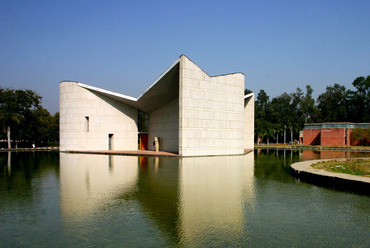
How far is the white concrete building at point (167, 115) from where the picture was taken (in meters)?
26.3

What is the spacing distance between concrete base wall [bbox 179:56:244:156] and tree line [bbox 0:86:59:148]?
2812 centimetres

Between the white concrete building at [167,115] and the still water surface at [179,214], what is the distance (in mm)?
14087

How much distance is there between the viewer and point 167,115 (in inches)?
1336

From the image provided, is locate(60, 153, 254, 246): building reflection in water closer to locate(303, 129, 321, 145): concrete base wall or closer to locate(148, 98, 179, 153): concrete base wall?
locate(148, 98, 179, 153): concrete base wall

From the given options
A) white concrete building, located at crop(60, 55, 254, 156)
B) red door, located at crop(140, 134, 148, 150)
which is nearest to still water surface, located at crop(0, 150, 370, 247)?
white concrete building, located at crop(60, 55, 254, 156)

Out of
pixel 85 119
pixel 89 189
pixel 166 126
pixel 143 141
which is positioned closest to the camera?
pixel 89 189

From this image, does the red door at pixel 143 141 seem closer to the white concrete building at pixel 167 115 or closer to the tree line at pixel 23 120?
the white concrete building at pixel 167 115

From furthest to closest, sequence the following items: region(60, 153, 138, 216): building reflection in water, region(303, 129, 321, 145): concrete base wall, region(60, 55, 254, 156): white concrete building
Result: region(303, 129, 321, 145): concrete base wall
region(60, 55, 254, 156): white concrete building
region(60, 153, 138, 216): building reflection in water

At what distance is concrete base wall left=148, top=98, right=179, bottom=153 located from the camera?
32.5 m

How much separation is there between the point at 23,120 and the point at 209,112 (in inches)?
1206

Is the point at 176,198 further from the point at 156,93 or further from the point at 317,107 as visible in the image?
the point at 317,107

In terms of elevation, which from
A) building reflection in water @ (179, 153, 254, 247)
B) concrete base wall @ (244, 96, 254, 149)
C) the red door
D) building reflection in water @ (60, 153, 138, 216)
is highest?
concrete base wall @ (244, 96, 254, 149)

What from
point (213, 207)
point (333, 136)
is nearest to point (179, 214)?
point (213, 207)

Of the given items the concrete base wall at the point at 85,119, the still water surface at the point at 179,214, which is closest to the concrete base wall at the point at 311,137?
the concrete base wall at the point at 85,119
